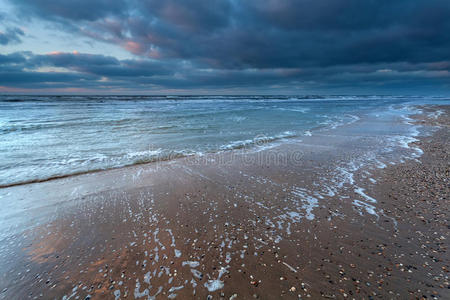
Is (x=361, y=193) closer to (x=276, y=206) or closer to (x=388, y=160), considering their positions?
(x=276, y=206)

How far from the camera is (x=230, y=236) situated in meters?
3.42

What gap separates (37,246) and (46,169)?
456 centimetres

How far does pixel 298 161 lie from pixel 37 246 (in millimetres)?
7312

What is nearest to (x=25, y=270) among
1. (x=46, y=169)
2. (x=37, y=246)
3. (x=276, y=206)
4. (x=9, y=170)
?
(x=37, y=246)

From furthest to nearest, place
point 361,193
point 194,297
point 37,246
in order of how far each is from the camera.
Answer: point 361,193, point 37,246, point 194,297

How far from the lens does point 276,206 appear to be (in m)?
4.38

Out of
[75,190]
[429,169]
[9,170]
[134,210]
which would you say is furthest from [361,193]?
[9,170]

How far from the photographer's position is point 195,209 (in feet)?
14.3

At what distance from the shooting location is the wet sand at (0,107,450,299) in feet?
→ 8.29

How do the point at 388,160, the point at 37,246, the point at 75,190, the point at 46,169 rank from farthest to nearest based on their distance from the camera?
1. the point at 388,160
2. the point at 46,169
3. the point at 75,190
4. the point at 37,246

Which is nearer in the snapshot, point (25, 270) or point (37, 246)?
point (25, 270)

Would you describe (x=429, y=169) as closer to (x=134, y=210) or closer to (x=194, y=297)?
(x=194, y=297)

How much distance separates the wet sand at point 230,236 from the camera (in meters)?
2.53

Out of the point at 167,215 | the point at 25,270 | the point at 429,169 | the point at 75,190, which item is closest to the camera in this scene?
the point at 25,270
